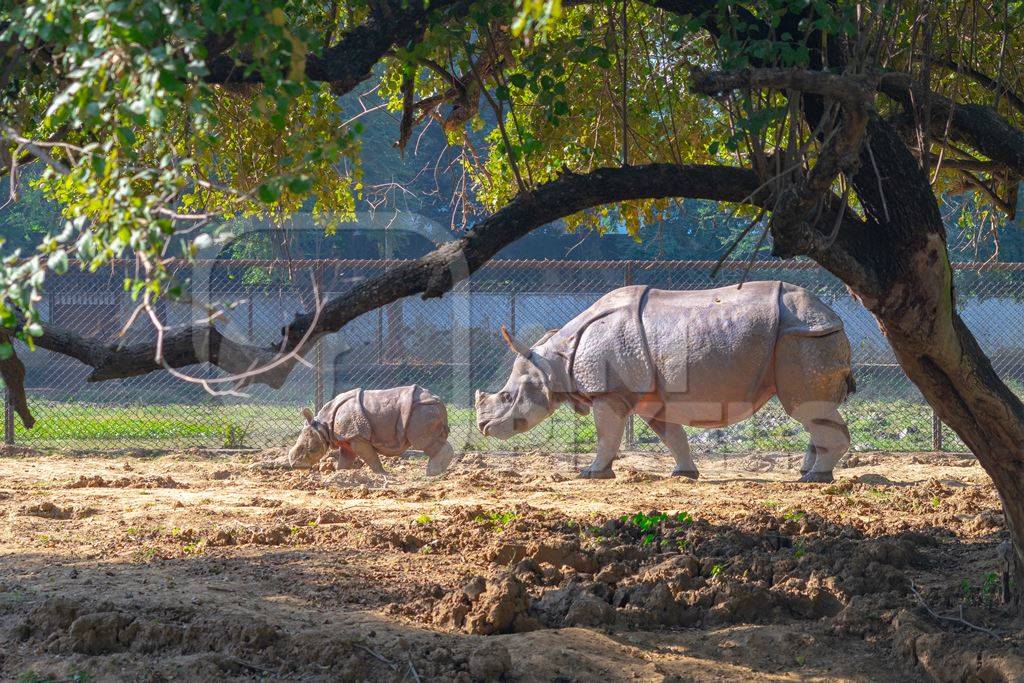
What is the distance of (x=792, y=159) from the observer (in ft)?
12.7

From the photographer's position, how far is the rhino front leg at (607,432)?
9.09 m

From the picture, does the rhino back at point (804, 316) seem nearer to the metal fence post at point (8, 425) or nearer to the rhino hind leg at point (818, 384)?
the rhino hind leg at point (818, 384)

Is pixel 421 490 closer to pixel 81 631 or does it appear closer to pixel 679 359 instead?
pixel 679 359

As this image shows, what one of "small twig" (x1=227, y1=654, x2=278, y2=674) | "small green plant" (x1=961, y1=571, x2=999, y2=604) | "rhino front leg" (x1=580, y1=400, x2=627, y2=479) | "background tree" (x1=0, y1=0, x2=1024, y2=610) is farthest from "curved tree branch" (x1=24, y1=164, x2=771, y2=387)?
"rhino front leg" (x1=580, y1=400, x2=627, y2=479)

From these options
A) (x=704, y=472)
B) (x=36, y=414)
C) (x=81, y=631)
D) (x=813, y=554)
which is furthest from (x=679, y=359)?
(x=36, y=414)

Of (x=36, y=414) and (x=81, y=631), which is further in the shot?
(x=36, y=414)

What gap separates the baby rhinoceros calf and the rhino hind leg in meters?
2.81

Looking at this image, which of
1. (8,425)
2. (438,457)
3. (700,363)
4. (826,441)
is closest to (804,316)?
(700,363)

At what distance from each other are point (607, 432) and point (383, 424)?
186 centimetres

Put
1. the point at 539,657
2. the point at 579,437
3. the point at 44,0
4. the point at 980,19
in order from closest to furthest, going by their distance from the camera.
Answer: the point at 44,0
the point at 539,657
the point at 980,19
the point at 579,437

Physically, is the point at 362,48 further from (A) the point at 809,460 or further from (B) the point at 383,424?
(A) the point at 809,460

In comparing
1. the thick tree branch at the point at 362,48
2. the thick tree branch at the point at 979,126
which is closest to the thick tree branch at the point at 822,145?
the thick tree branch at the point at 979,126

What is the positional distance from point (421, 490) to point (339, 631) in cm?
386

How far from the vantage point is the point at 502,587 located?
468 centimetres
